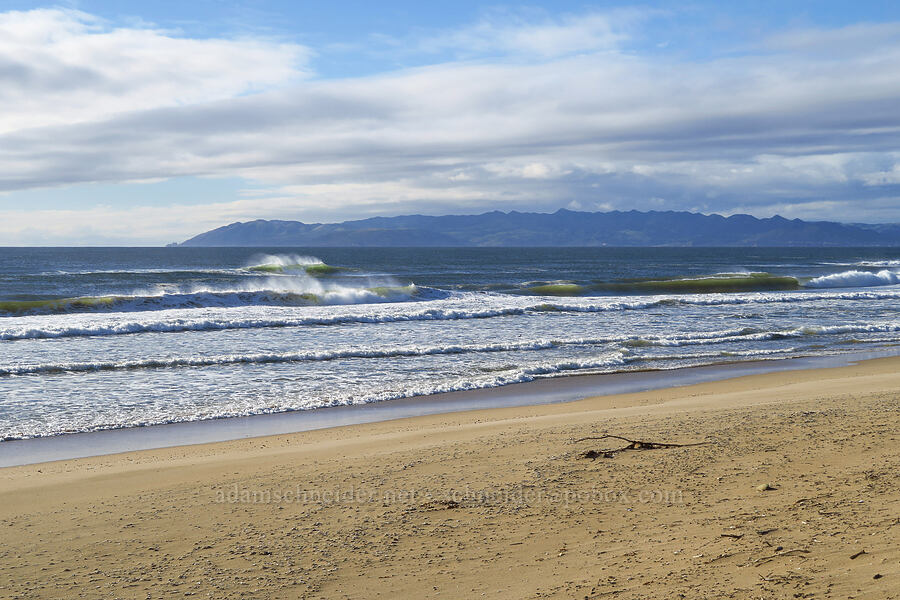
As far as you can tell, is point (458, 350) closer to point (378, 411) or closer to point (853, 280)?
point (378, 411)

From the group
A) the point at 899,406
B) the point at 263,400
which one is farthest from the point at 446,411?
the point at 899,406

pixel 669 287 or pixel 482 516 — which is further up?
pixel 669 287

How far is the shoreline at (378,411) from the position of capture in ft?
28.5

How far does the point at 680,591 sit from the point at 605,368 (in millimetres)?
11257

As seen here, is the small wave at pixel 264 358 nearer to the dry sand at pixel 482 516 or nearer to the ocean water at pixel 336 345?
the ocean water at pixel 336 345

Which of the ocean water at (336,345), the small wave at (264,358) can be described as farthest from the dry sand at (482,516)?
the small wave at (264,358)

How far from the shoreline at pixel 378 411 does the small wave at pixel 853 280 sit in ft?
119

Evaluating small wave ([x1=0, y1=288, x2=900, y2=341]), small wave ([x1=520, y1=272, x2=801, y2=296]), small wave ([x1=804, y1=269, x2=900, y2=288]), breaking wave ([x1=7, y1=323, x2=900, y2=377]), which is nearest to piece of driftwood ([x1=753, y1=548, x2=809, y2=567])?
breaking wave ([x1=7, y1=323, x2=900, y2=377])

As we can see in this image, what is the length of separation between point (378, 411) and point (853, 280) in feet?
162

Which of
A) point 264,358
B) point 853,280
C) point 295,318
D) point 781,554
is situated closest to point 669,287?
point 853,280

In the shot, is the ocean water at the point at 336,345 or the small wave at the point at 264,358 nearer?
the ocean water at the point at 336,345

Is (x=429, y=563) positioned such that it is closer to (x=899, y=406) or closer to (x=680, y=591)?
(x=680, y=591)

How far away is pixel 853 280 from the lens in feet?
164

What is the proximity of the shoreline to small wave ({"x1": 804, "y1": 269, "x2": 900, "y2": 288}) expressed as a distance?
3635 centimetres
